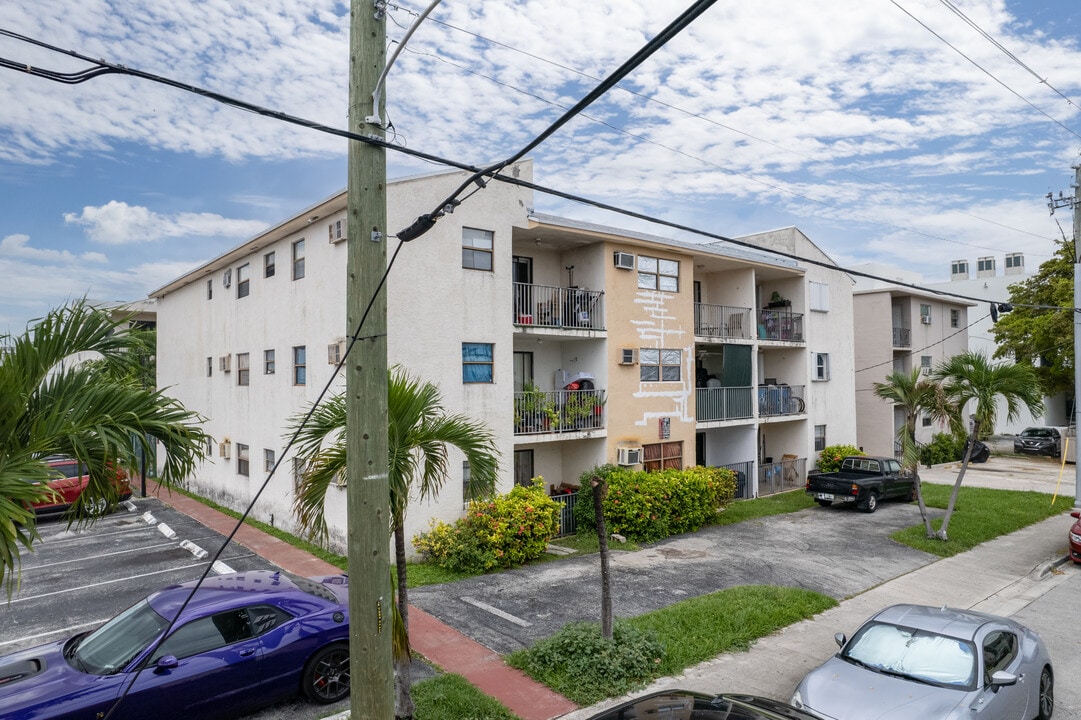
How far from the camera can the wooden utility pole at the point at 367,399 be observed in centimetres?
522

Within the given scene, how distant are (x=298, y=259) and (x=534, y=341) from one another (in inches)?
256

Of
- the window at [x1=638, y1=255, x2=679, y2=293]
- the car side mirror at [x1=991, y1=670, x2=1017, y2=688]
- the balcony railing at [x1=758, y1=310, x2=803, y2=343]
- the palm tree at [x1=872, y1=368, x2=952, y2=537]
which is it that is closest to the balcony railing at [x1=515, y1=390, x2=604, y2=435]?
the window at [x1=638, y1=255, x2=679, y2=293]

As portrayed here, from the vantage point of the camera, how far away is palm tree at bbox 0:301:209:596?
4.42 m

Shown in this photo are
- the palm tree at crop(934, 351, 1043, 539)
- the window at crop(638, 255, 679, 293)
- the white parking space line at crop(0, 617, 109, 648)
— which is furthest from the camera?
the window at crop(638, 255, 679, 293)

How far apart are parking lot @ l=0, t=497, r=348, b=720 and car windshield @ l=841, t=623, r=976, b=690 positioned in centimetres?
604

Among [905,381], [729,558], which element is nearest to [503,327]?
[729,558]

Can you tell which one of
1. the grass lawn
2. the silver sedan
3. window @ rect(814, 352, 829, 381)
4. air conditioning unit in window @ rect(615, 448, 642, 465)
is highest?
window @ rect(814, 352, 829, 381)

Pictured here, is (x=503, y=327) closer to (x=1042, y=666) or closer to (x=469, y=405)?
(x=469, y=405)

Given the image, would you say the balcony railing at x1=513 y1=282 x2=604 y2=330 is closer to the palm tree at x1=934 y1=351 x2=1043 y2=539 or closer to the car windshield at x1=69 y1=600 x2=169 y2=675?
the palm tree at x1=934 y1=351 x2=1043 y2=539

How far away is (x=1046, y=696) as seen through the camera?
7.61 m

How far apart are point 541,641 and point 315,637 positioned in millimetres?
3010

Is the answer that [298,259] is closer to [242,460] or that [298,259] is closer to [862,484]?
[242,460]

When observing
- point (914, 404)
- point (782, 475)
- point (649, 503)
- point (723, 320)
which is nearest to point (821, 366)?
point (782, 475)

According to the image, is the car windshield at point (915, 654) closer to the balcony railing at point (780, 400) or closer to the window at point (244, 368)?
the balcony railing at point (780, 400)
